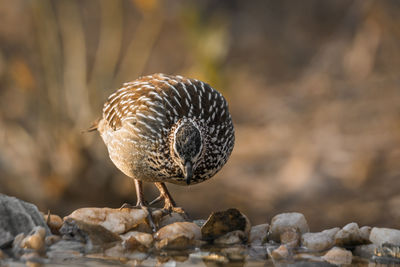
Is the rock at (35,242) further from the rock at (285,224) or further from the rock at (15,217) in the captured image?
the rock at (285,224)

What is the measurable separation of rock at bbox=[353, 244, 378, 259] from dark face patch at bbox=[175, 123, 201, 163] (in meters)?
1.34

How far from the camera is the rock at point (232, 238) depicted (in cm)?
493

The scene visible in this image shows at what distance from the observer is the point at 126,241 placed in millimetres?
4691

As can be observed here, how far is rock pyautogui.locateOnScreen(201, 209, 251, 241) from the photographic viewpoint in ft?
16.4

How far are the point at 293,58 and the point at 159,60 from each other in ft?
10.6

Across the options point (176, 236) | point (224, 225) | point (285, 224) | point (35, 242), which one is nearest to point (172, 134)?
point (224, 225)

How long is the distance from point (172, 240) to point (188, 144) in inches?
30.3

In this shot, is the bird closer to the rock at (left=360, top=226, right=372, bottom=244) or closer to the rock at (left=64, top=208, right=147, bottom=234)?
the rock at (left=64, top=208, right=147, bottom=234)

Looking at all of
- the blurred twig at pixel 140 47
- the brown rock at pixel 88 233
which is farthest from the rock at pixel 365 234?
the blurred twig at pixel 140 47

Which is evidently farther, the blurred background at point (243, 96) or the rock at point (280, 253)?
the blurred background at point (243, 96)

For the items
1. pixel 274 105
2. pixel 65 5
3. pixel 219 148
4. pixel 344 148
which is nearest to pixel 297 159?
pixel 344 148

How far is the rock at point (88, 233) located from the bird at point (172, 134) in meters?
0.79

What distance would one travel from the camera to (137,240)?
4.75m

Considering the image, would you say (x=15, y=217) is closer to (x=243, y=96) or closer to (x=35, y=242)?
(x=35, y=242)
